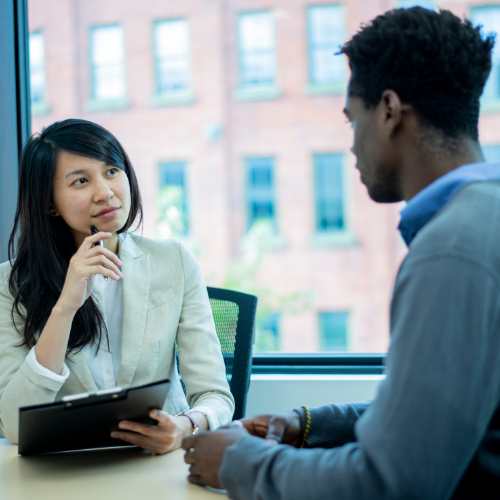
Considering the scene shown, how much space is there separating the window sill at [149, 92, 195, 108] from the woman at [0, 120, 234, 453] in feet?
26.5

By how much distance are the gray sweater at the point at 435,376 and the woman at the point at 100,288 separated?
697 mm

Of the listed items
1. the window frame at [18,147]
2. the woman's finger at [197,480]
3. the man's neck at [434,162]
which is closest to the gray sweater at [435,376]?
the man's neck at [434,162]

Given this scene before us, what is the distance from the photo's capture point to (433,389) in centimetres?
58

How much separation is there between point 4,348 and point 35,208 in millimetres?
394

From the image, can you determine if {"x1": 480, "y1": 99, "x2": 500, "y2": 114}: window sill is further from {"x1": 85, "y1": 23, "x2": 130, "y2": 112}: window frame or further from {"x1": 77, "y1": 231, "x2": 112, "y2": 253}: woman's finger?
{"x1": 77, "y1": 231, "x2": 112, "y2": 253}: woman's finger

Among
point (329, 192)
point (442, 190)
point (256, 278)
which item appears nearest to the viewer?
point (442, 190)

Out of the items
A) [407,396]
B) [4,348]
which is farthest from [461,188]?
[4,348]

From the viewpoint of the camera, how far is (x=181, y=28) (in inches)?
347

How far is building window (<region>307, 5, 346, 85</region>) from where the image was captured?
812 centimetres

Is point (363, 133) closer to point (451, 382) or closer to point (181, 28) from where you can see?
point (451, 382)

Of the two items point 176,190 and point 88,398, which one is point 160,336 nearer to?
point 88,398

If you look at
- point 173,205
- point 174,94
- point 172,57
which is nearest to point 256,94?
point 174,94

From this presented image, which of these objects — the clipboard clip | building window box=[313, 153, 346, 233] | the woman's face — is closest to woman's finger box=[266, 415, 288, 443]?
the clipboard clip

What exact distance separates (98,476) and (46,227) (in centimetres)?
77
